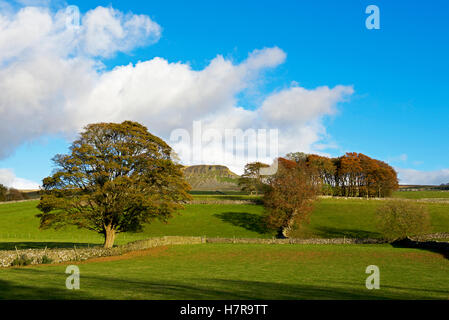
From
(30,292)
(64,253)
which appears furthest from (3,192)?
(30,292)

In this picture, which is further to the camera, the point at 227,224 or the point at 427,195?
the point at 427,195

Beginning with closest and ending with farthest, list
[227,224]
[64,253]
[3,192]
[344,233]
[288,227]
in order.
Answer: [64,253] < [288,227] < [344,233] < [227,224] < [3,192]

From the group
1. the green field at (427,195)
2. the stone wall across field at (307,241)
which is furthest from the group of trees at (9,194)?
the green field at (427,195)

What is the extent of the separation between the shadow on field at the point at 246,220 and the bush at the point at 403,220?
2256cm

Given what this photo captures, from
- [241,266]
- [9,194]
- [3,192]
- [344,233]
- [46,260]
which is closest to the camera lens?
[241,266]

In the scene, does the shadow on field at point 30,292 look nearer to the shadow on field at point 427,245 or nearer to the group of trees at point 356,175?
the shadow on field at point 427,245

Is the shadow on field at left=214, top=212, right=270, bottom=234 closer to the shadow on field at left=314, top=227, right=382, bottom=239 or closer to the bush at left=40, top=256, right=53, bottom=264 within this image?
the shadow on field at left=314, top=227, right=382, bottom=239

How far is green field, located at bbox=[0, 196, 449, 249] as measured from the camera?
6538 cm

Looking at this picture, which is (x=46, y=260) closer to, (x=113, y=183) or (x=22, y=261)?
(x=22, y=261)

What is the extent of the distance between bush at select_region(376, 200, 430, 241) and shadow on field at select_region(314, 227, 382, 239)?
→ 4883 millimetres

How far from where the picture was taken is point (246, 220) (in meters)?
76.1

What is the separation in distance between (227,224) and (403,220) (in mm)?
34196

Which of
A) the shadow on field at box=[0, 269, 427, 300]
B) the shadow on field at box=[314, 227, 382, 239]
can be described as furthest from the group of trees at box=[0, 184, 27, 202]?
the shadow on field at box=[0, 269, 427, 300]
